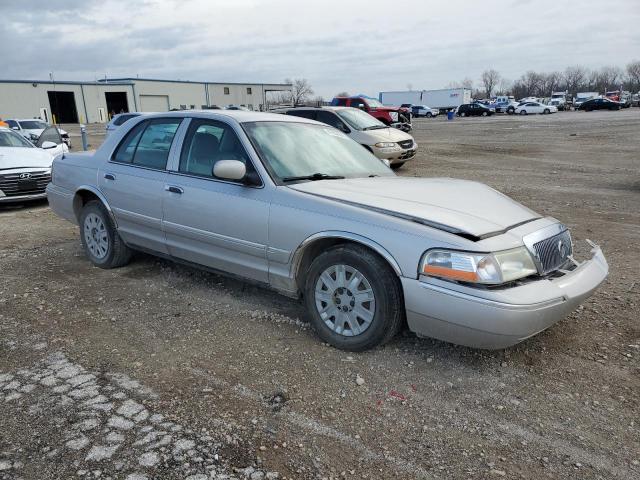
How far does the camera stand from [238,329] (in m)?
4.06

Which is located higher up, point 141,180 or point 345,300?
point 141,180

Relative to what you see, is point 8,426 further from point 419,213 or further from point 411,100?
point 411,100

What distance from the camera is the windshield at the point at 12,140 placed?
9.91 meters

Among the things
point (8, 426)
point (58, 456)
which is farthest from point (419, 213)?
point (8, 426)

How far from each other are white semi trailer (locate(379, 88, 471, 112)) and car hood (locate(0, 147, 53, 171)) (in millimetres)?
66310

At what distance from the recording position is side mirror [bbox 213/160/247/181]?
386cm

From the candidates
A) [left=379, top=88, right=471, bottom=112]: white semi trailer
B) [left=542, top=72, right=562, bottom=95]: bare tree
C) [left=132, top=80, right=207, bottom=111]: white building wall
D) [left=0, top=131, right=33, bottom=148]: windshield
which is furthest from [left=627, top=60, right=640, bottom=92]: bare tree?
[left=0, top=131, right=33, bottom=148]: windshield

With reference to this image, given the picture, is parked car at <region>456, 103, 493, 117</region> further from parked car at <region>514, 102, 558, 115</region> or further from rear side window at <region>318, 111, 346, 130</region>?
rear side window at <region>318, 111, 346, 130</region>

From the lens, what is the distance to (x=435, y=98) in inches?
2827

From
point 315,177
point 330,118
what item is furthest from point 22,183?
point 330,118

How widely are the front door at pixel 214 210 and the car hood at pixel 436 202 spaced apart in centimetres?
44

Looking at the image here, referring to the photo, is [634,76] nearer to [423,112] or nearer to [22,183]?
[423,112]

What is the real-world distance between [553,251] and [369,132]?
1039cm

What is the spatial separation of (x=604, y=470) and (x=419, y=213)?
67.7 inches
